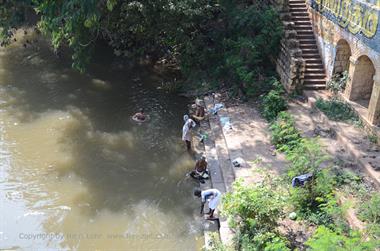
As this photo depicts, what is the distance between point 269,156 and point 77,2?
730 centimetres

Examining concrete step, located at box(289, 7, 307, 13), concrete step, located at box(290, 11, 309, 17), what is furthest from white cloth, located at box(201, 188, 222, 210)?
concrete step, located at box(289, 7, 307, 13)

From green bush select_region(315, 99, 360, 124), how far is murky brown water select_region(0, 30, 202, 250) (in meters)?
4.67

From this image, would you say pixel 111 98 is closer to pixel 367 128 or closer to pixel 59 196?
pixel 59 196

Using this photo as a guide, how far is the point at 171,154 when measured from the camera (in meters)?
14.4

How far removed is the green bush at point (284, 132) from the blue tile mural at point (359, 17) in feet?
10.5

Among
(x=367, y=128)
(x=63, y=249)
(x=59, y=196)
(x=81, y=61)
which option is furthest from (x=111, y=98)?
(x=367, y=128)

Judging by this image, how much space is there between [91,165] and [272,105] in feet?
20.7

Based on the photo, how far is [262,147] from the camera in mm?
13867

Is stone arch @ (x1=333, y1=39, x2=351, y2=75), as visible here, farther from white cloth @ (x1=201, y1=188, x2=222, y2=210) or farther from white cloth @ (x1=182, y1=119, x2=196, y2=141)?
white cloth @ (x1=201, y1=188, x2=222, y2=210)

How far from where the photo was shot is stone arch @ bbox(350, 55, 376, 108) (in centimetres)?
1426

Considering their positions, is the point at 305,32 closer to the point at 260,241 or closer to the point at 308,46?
the point at 308,46

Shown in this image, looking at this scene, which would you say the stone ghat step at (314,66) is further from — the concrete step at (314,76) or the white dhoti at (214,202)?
the white dhoti at (214,202)

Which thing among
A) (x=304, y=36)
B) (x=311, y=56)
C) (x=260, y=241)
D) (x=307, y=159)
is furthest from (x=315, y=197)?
(x=304, y=36)

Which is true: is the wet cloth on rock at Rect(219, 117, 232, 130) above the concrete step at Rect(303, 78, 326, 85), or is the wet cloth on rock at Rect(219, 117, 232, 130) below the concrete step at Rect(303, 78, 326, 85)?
below
